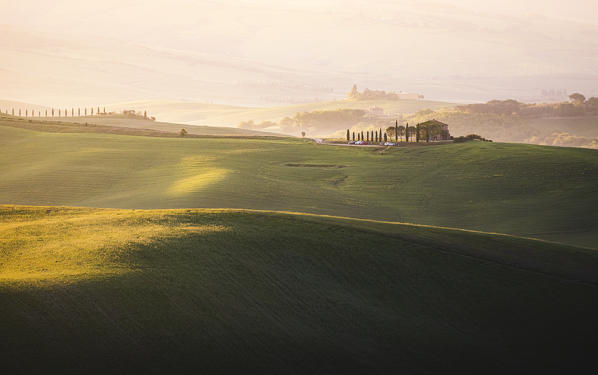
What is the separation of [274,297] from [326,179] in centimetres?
3722

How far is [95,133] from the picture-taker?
7750 cm

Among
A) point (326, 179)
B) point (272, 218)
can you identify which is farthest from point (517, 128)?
point (272, 218)

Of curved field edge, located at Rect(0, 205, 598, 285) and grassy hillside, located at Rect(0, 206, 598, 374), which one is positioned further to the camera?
curved field edge, located at Rect(0, 205, 598, 285)

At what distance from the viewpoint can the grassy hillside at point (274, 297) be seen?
46.1 feet

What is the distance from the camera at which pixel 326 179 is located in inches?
2133

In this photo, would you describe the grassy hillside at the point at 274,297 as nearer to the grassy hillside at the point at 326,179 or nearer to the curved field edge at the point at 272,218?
the curved field edge at the point at 272,218

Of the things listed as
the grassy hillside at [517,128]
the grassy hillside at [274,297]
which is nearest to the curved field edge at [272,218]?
the grassy hillside at [274,297]

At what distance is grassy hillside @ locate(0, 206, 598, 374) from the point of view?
1404cm

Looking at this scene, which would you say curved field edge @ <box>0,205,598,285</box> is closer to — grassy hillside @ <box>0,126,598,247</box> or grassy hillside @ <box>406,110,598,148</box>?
grassy hillside @ <box>0,126,598,247</box>

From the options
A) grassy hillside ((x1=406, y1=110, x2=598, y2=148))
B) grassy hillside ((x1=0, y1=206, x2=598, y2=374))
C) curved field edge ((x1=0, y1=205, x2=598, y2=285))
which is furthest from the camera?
grassy hillside ((x1=406, y1=110, x2=598, y2=148))

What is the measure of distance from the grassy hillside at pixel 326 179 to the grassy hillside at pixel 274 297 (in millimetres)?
15561

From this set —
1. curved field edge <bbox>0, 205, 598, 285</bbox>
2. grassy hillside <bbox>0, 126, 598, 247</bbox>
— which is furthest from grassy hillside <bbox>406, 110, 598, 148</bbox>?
curved field edge <bbox>0, 205, 598, 285</bbox>

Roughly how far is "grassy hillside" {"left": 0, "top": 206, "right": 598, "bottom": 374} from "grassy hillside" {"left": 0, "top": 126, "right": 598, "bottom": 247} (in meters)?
15.6

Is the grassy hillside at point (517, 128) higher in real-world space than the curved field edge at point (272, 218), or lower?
higher
